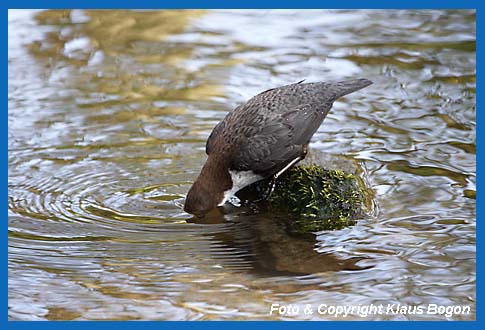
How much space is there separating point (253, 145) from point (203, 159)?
1088 mm

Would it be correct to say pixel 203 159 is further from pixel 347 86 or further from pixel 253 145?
pixel 347 86

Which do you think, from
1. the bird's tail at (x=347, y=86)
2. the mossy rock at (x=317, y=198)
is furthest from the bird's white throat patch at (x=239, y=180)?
the bird's tail at (x=347, y=86)

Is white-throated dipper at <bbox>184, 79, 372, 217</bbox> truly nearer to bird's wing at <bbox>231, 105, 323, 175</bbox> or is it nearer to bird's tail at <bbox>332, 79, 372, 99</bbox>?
bird's wing at <bbox>231, 105, 323, 175</bbox>

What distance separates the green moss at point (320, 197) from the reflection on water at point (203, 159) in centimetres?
14

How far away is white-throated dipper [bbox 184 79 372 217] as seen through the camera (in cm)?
623

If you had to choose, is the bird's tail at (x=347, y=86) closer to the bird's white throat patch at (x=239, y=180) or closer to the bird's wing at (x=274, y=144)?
the bird's wing at (x=274, y=144)

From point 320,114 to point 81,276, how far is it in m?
2.25

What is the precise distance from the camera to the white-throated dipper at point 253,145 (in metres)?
6.23

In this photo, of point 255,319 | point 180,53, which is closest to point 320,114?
point 255,319

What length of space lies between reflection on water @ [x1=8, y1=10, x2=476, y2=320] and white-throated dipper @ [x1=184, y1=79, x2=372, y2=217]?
0.71ft

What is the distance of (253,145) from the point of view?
625cm

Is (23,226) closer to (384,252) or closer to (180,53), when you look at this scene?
(384,252)

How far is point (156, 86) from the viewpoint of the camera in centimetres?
876

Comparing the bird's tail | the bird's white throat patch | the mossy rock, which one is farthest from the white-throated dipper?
the bird's tail
